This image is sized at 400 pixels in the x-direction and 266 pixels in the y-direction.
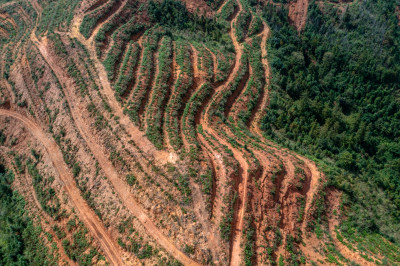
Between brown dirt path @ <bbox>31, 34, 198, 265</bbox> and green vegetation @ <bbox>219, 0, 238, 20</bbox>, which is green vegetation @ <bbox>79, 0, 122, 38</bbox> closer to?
brown dirt path @ <bbox>31, 34, 198, 265</bbox>

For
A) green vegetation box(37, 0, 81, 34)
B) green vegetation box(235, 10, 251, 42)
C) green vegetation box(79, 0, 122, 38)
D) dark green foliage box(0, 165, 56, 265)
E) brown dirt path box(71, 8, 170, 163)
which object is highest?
green vegetation box(235, 10, 251, 42)

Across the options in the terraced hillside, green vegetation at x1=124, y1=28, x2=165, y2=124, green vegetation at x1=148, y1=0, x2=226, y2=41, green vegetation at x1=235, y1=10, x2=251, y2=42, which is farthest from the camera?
green vegetation at x1=235, y1=10, x2=251, y2=42

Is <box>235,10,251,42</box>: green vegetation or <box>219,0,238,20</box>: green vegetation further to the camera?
<box>219,0,238,20</box>: green vegetation

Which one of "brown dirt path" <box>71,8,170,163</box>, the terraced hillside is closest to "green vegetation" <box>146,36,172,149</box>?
the terraced hillside

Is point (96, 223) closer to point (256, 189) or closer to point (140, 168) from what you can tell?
point (140, 168)

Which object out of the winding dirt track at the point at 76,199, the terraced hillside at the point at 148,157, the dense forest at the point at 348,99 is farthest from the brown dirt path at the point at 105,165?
the dense forest at the point at 348,99

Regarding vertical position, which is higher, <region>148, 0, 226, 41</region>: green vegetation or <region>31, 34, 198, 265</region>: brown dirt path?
<region>148, 0, 226, 41</region>: green vegetation

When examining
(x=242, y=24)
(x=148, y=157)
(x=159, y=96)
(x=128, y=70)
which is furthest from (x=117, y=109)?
(x=242, y=24)

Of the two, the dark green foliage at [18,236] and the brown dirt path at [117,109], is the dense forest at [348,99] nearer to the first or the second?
the brown dirt path at [117,109]
